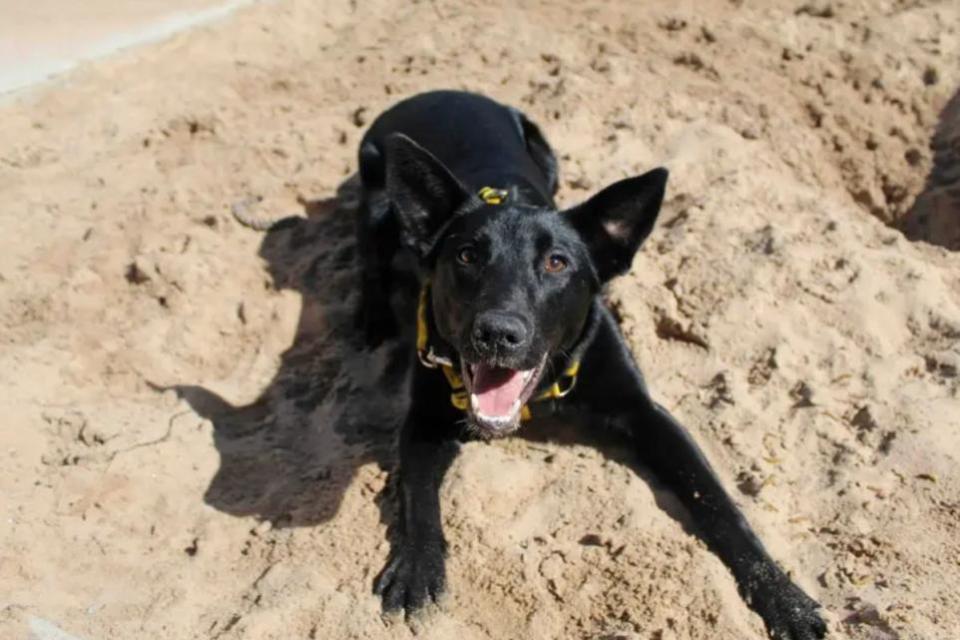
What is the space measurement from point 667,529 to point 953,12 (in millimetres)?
4156

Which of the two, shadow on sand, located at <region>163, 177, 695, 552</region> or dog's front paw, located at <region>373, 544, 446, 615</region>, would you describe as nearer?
dog's front paw, located at <region>373, 544, 446, 615</region>

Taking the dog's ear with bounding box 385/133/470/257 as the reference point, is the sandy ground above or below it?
below

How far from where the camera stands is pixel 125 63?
631 centimetres

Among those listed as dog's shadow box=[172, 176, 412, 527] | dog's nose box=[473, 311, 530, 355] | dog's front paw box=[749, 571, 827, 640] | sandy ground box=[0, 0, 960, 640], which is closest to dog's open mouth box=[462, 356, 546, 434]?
dog's nose box=[473, 311, 530, 355]

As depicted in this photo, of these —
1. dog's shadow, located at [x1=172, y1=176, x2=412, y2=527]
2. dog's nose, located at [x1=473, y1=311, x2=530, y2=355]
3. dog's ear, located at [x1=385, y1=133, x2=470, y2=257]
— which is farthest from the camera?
dog's shadow, located at [x1=172, y1=176, x2=412, y2=527]

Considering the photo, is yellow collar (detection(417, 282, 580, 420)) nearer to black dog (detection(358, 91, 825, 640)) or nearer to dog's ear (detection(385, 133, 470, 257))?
black dog (detection(358, 91, 825, 640))

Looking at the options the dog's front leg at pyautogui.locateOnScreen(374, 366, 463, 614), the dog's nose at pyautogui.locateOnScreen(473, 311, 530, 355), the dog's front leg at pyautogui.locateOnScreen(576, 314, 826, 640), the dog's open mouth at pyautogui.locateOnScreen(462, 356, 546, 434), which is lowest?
the dog's front leg at pyautogui.locateOnScreen(374, 366, 463, 614)

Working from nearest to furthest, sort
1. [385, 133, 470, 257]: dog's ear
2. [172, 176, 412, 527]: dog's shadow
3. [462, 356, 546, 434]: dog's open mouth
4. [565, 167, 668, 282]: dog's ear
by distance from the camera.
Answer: [462, 356, 546, 434]: dog's open mouth, [565, 167, 668, 282]: dog's ear, [385, 133, 470, 257]: dog's ear, [172, 176, 412, 527]: dog's shadow

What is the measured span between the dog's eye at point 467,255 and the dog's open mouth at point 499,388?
0.37 meters

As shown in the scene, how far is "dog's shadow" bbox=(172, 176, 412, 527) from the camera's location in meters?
3.78

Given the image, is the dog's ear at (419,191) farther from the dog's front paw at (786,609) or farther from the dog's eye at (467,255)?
the dog's front paw at (786,609)

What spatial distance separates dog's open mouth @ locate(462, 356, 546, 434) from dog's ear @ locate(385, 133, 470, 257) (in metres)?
0.66

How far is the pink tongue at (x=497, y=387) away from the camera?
334cm

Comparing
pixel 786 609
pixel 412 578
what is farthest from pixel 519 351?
pixel 786 609
